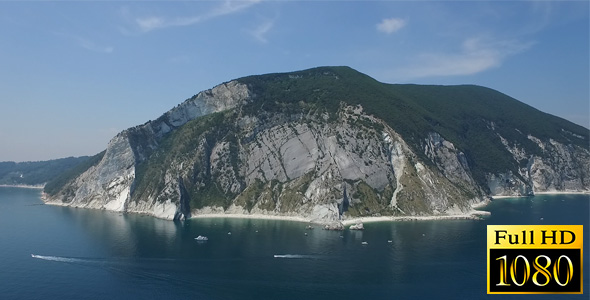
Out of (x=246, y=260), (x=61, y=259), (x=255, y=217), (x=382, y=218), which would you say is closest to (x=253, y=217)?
(x=255, y=217)

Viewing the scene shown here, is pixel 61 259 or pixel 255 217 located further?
pixel 255 217

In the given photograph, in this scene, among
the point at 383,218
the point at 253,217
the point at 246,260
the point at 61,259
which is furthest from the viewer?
the point at 253,217

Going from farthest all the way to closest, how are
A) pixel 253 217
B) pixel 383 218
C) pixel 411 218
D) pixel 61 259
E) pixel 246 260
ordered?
pixel 253 217
pixel 383 218
pixel 411 218
pixel 61 259
pixel 246 260

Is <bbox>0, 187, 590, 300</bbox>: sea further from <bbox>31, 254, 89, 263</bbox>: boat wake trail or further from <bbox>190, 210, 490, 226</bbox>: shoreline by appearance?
<bbox>190, 210, 490, 226</bbox>: shoreline

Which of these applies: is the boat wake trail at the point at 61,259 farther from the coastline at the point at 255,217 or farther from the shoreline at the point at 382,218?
the shoreline at the point at 382,218

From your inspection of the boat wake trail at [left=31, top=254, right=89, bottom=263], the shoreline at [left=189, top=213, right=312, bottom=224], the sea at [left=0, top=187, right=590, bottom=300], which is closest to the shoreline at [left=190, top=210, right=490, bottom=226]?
the shoreline at [left=189, top=213, right=312, bottom=224]

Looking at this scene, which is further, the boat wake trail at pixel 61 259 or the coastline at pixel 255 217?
the coastline at pixel 255 217

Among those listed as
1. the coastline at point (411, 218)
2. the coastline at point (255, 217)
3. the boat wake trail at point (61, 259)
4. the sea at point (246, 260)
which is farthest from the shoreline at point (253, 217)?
the boat wake trail at point (61, 259)

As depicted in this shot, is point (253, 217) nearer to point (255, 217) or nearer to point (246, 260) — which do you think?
point (255, 217)

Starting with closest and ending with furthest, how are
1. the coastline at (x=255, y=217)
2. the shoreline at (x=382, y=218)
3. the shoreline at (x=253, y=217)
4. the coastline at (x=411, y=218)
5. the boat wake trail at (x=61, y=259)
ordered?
the boat wake trail at (x=61, y=259) → the shoreline at (x=382, y=218) → the coastline at (x=411, y=218) → the coastline at (x=255, y=217) → the shoreline at (x=253, y=217)
